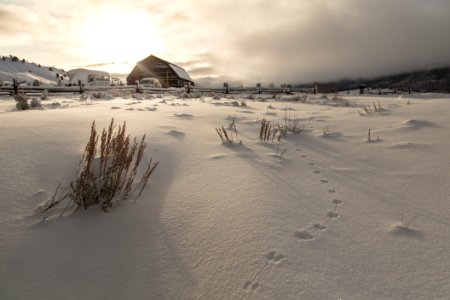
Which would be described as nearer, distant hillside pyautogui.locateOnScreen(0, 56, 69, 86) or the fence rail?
the fence rail

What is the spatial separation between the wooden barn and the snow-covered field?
3064 centimetres

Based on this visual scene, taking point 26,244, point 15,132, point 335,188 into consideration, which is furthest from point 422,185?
point 15,132

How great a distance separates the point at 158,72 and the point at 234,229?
109 ft

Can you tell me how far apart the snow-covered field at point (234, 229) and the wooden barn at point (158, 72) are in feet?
101

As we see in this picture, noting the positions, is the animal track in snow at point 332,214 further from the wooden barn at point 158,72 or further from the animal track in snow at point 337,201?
the wooden barn at point 158,72

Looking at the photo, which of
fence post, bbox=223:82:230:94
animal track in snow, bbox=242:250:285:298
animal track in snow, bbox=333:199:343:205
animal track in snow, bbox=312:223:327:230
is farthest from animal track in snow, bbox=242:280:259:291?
fence post, bbox=223:82:230:94

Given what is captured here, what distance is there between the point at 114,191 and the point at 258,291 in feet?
3.88

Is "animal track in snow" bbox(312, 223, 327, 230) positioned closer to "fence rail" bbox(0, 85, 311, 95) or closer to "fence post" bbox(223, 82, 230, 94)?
"fence rail" bbox(0, 85, 311, 95)

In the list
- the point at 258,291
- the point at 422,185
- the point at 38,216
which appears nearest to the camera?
the point at 258,291

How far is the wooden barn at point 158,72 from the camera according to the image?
32.0 meters

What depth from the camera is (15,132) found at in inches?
112

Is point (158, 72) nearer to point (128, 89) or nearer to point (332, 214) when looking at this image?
point (128, 89)

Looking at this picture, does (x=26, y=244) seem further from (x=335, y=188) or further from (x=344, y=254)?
(x=335, y=188)

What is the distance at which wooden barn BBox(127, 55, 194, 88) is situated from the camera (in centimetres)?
3198
